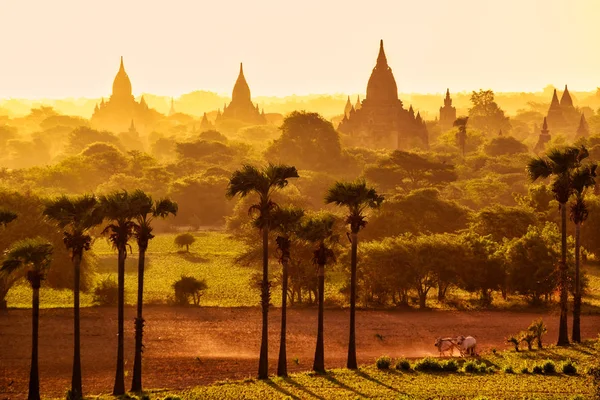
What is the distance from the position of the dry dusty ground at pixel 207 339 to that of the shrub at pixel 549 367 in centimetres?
592

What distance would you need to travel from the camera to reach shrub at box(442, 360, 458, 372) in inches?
1276

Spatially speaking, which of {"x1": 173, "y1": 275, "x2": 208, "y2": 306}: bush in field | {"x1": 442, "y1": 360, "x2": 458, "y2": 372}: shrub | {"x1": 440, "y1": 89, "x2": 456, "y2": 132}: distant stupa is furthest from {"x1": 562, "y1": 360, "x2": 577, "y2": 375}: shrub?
{"x1": 440, "y1": 89, "x2": 456, "y2": 132}: distant stupa

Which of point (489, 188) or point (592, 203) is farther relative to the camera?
point (489, 188)

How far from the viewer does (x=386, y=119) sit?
139750 millimetres

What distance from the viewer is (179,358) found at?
1362 inches

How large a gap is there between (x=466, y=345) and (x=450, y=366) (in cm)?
256

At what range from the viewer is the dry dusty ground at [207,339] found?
106ft

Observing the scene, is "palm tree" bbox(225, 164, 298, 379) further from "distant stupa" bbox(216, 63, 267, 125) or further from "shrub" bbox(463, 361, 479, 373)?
"distant stupa" bbox(216, 63, 267, 125)

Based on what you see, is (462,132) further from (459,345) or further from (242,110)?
(459,345)

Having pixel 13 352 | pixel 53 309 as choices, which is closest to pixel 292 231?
pixel 13 352

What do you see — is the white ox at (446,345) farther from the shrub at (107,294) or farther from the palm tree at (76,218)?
the shrub at (107,294)

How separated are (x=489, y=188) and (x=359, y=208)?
64.3m

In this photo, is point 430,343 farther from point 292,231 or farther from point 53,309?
point 53,309

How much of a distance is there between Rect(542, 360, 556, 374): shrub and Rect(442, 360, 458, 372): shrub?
3.10 metres
